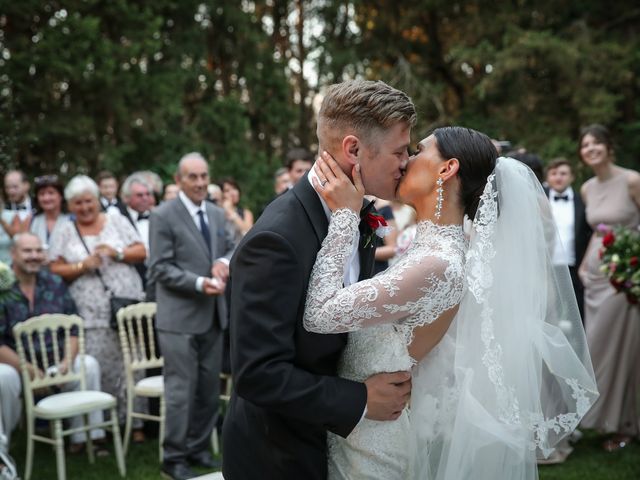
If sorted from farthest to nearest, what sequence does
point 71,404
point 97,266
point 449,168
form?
1. point 97,266
2. point 71,404
3. point 449,168

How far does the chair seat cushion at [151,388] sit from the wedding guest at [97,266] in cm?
65

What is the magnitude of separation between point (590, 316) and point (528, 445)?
14.2ft

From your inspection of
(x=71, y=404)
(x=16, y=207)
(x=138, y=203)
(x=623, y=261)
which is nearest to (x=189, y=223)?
(x=71, y=404)

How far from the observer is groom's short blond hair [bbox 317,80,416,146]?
8.05ft

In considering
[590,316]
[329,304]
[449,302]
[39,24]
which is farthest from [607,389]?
[39,24]

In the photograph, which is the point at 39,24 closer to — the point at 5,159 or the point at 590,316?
the point at 5,159

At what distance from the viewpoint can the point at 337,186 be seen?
250 centimetres

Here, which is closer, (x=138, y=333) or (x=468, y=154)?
(x=468, y=154)

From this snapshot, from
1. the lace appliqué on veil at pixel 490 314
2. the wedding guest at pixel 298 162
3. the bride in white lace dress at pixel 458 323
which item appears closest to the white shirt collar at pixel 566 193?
the wedding guest at pixel 298 162

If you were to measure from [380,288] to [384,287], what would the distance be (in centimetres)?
2

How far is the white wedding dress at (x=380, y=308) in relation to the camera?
241 centimetres

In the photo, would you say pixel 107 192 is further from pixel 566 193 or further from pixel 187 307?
pixel 566 193

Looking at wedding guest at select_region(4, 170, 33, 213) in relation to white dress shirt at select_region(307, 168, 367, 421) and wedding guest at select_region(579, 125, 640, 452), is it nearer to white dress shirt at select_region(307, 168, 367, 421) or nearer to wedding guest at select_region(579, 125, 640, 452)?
wedding guest at select_region(579, 125, 640, 452)

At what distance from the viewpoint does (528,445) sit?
113 inches
